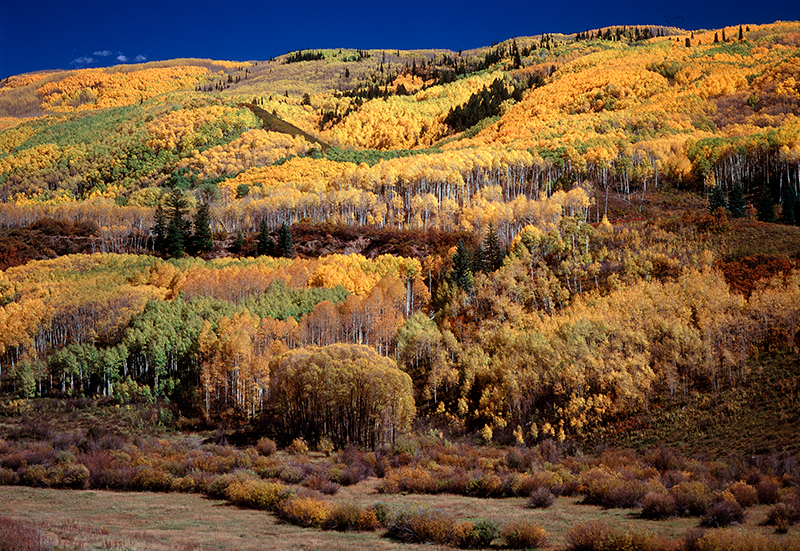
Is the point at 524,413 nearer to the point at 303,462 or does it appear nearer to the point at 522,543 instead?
the point at 303,462

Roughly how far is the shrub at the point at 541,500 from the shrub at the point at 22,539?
22899 mm

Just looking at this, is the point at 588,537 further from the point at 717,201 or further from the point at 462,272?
the point at 717,201

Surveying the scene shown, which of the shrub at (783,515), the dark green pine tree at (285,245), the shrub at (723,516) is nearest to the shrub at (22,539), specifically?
the shrub at (723,516)

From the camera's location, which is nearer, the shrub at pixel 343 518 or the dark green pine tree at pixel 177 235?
the shrub at pixel 343 518

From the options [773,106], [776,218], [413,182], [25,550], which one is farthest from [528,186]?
[25,550]

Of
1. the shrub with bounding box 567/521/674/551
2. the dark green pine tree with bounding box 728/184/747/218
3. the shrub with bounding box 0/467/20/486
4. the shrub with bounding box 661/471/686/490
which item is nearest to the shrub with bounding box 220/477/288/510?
the shrub with bounding box 0/467/20/486

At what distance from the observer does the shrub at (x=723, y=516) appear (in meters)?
29.6

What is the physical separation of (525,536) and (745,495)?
44.5 feet

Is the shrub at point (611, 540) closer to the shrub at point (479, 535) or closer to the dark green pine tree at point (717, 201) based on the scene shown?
the shrub at point (479, 535)

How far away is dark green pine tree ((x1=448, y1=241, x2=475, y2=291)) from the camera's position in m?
92.0

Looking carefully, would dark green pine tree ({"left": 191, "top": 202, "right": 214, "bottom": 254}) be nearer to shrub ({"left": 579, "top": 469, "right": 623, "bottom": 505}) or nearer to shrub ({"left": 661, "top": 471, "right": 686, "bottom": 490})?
shrub ({"left": 579, "top": 469, "right": 623, "bottom": 505})

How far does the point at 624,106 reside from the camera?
629 ft

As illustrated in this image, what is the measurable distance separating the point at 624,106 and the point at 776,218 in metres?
99.2

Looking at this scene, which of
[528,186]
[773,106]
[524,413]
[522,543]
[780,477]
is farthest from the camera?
[773,106]
